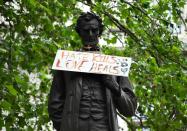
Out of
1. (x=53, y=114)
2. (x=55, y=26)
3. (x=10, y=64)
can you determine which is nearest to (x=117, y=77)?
(x=53, y=114)

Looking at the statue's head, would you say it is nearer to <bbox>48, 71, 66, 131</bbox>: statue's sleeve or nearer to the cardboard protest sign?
the cardboard protest sign

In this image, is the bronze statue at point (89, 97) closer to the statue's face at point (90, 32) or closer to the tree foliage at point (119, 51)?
the statue's face at point (90, 32)

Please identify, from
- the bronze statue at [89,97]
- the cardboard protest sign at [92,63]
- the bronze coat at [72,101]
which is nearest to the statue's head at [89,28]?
the bronze statue at [89,97]

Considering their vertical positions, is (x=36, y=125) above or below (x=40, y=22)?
below

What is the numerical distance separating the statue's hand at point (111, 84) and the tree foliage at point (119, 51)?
18.5ft

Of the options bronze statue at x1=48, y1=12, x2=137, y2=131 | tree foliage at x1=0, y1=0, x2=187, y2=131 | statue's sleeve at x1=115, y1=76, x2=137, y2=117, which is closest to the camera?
bronze statue at x1=48, y1=12, x2=137, y2=131

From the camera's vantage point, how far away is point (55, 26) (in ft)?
45.5

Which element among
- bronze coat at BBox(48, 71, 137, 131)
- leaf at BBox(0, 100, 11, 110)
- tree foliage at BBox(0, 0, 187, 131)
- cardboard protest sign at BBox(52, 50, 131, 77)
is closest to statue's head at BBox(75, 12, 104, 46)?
cardboard protest sign at BBox(52, 50, 131, 77)

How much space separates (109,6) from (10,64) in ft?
8.87

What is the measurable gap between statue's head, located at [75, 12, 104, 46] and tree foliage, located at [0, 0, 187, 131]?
5318 mm

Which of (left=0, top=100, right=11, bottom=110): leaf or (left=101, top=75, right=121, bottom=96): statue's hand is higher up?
(left=101, top=75, right=121, bottom=96): statue's hand

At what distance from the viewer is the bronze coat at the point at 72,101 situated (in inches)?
271

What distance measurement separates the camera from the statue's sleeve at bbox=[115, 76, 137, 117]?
277 inches

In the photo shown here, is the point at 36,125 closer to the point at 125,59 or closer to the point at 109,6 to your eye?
the point at 109,6
